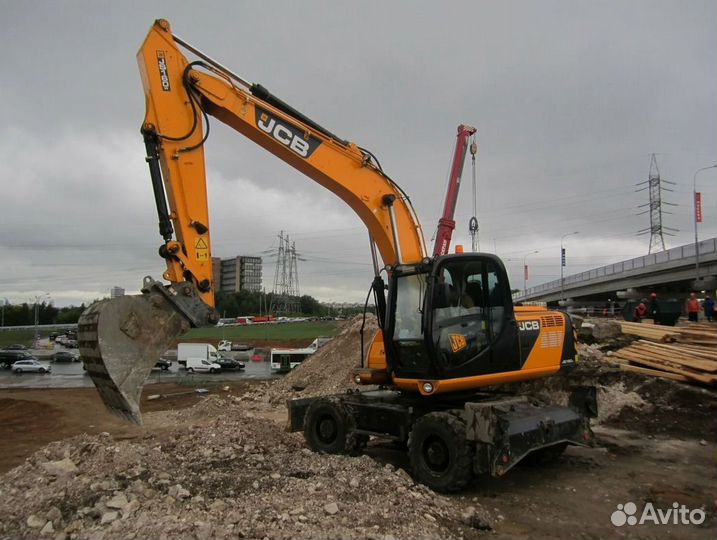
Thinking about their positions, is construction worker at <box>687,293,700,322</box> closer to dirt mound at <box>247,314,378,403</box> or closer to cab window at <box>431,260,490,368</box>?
dirt mound at <box>247,314,378,403</box>

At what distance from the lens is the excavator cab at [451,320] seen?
6543 millimetres

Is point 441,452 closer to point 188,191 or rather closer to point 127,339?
point 127,339

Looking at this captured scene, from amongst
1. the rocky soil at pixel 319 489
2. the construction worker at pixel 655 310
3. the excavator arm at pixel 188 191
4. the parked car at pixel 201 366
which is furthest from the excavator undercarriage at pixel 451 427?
the parked car at pixel 201 366

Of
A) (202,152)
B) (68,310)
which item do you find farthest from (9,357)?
(68,310)

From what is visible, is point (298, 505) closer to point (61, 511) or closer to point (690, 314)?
point (61, 511)

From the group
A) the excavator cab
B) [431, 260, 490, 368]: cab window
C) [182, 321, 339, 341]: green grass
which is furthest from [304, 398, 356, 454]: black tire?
[182, 321, 339, 341]: green grass

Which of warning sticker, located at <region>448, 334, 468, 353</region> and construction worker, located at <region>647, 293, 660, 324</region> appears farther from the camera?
construction worker, located at <region>647, 293, 660, 324</region>

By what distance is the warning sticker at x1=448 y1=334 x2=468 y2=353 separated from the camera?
6.56 m

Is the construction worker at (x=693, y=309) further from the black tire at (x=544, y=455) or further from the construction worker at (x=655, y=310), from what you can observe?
the black tire at (x=544, y=455)

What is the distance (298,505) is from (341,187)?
4263 millimetres

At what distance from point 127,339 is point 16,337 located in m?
78.7

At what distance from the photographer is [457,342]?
6.58 m

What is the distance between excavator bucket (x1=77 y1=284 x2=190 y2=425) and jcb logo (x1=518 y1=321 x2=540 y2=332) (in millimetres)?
4245

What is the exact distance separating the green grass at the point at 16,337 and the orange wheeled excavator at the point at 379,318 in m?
70.5
